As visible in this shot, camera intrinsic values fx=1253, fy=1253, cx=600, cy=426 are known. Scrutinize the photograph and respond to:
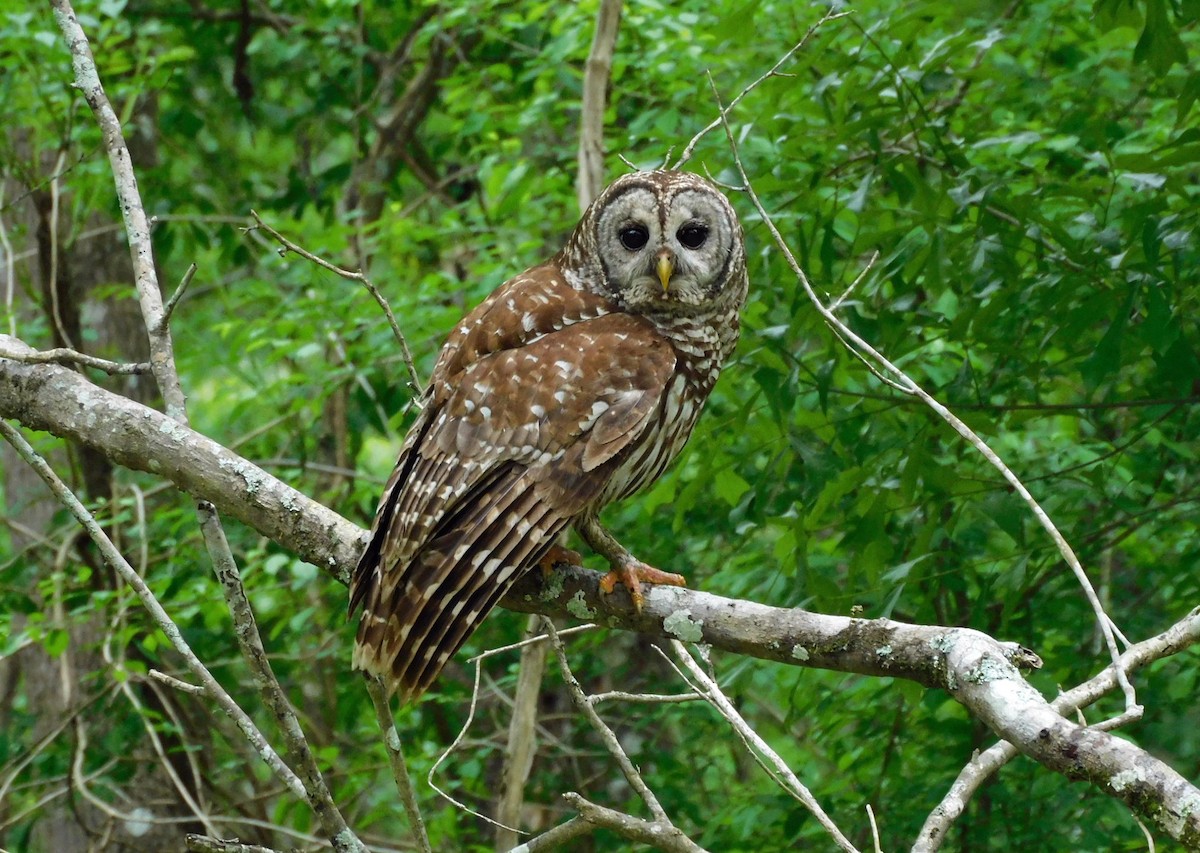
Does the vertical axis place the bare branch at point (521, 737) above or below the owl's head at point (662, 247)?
below

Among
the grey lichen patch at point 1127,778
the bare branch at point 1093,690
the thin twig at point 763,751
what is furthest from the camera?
the thin twig at point 763,751

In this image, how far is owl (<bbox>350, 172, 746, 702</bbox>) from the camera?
301 cm

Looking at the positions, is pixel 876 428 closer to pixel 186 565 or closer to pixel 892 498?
pixel 892 498

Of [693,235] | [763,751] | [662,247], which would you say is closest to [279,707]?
[763,751]

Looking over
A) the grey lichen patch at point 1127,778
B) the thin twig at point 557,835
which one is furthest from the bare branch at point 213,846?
the grey lichen patch at point 1127,778

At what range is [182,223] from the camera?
7008 millimetres

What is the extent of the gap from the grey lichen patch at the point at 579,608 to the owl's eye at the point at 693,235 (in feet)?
3.83

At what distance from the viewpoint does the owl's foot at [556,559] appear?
3189mm

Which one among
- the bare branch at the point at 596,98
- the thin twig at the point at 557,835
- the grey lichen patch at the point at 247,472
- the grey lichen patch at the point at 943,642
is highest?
the bare branch at the point at 596,98

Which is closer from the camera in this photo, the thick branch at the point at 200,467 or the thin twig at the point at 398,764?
the thin twig at the point at 398,764

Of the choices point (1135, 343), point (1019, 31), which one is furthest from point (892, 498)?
point (1019, 31)

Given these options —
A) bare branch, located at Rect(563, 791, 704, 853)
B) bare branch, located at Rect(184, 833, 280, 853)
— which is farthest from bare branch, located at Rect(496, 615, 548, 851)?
bare branch, located at Rect(563, 791, 704, 853)

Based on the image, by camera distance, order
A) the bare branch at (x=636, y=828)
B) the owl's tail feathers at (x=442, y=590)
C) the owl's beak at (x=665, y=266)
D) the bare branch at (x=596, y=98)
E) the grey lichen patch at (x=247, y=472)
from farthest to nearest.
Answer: the bare branch at (x=596, y=98) < the owl's beak at (x=665, y=266) < the grey lichen patch at (x=247, y=472) < the owl's tail feathers at (x=442, y=590) < the bare branch at (x=636, y=828)

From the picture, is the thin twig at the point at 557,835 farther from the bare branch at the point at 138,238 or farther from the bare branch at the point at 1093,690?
the bare branch at the point at 138,238
